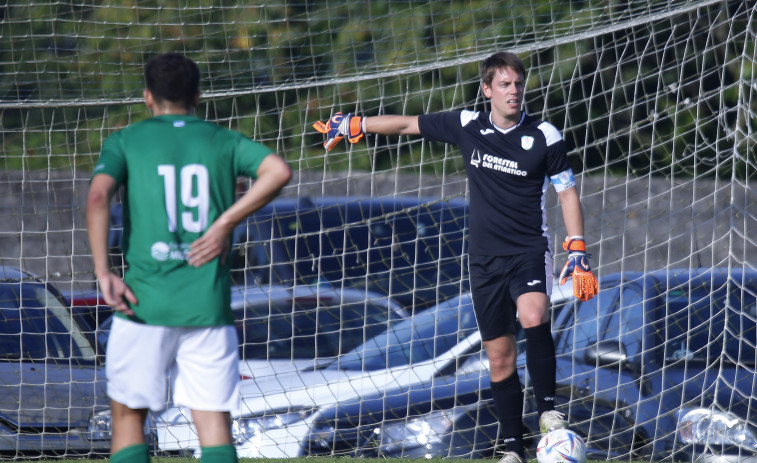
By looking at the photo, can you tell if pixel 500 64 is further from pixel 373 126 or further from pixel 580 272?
pixel 580 272

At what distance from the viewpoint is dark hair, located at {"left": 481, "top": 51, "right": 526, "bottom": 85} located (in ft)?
14.2

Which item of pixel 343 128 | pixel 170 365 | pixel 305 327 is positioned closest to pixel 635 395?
pixel 305 327

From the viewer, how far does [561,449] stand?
3961mm

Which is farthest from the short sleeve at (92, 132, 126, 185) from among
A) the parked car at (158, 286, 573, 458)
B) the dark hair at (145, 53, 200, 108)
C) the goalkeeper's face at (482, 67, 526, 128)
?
the parked car at (158, 286, 573, 458)

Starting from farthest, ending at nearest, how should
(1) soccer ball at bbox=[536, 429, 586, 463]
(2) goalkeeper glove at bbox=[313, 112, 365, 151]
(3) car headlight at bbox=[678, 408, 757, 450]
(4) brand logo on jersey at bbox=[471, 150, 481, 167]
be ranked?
(3) car headlight at bbox=[678, 408, 757, 450] → (2) goalkeeper glove at bbox=[313, 112, 365, 151] → (4) brand logo on jersey at bbox=[471, 150, 481, 167] → (1) soccer ball at bbox=[536, 429, 586, 463]

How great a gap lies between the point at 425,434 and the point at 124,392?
2.74 meters

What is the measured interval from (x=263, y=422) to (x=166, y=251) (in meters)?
2.89

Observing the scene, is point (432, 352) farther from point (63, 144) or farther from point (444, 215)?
point (63, 144)

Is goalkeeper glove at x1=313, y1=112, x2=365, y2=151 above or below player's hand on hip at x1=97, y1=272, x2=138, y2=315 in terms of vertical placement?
above

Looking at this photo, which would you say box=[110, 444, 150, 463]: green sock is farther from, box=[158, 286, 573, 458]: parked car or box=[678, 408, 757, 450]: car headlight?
box=[678, 408, 757, 450]: car headlight

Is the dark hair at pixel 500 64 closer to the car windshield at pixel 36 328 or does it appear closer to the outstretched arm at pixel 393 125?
the outstretched arm at pixel 393 125

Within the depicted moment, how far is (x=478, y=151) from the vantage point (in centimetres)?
448

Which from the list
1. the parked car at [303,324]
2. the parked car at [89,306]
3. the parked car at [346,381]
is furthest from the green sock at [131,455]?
the parked car at [89,306]

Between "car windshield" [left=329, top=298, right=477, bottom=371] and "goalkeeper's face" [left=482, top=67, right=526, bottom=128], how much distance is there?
1878 mm
